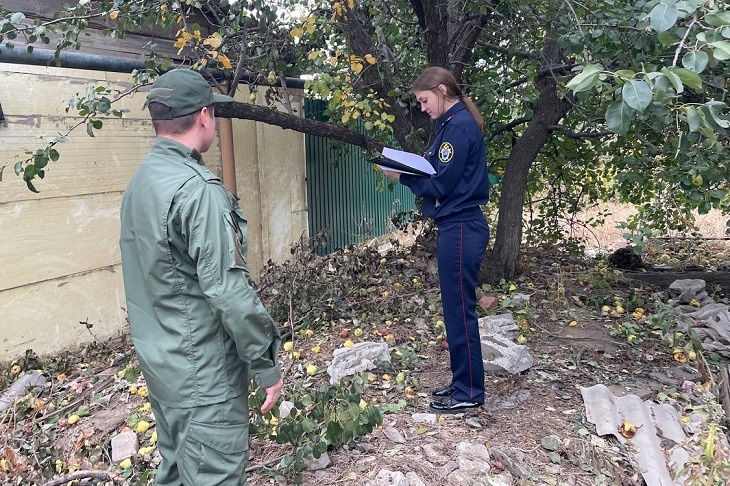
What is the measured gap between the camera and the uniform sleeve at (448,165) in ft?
11.0

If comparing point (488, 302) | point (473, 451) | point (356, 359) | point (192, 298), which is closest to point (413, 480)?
point (473, 451)

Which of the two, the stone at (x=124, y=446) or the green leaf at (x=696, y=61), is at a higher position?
the green leaf at (x=696, y=61)

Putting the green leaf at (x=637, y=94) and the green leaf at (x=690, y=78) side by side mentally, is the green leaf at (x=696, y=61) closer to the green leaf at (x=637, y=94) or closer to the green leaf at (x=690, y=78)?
the green leaf at (x=690, y=78)

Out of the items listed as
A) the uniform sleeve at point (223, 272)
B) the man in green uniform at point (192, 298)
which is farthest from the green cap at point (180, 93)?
the uniform sleeve at point (223, 272)

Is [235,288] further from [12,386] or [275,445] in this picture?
[12,386]

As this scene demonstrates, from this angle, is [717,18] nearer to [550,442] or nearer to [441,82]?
[441,82]

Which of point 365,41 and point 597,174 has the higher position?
point 365,41

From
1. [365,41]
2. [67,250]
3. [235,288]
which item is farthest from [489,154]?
[235,288]

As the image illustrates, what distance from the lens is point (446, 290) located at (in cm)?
347

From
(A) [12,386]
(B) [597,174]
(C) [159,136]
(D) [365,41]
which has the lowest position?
(A) [12,386]

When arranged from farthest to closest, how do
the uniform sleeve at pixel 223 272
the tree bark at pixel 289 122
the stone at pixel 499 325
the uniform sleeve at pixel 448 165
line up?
the tree bark at pixel 289 122, the stone at pixel 499 325, the uniform sleeve at pixel 448 165, the uniform sleeve at pixel 223 272

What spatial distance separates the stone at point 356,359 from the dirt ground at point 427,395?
11cm

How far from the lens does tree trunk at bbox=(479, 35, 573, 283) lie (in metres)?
6.13

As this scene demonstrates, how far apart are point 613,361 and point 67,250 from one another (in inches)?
186
